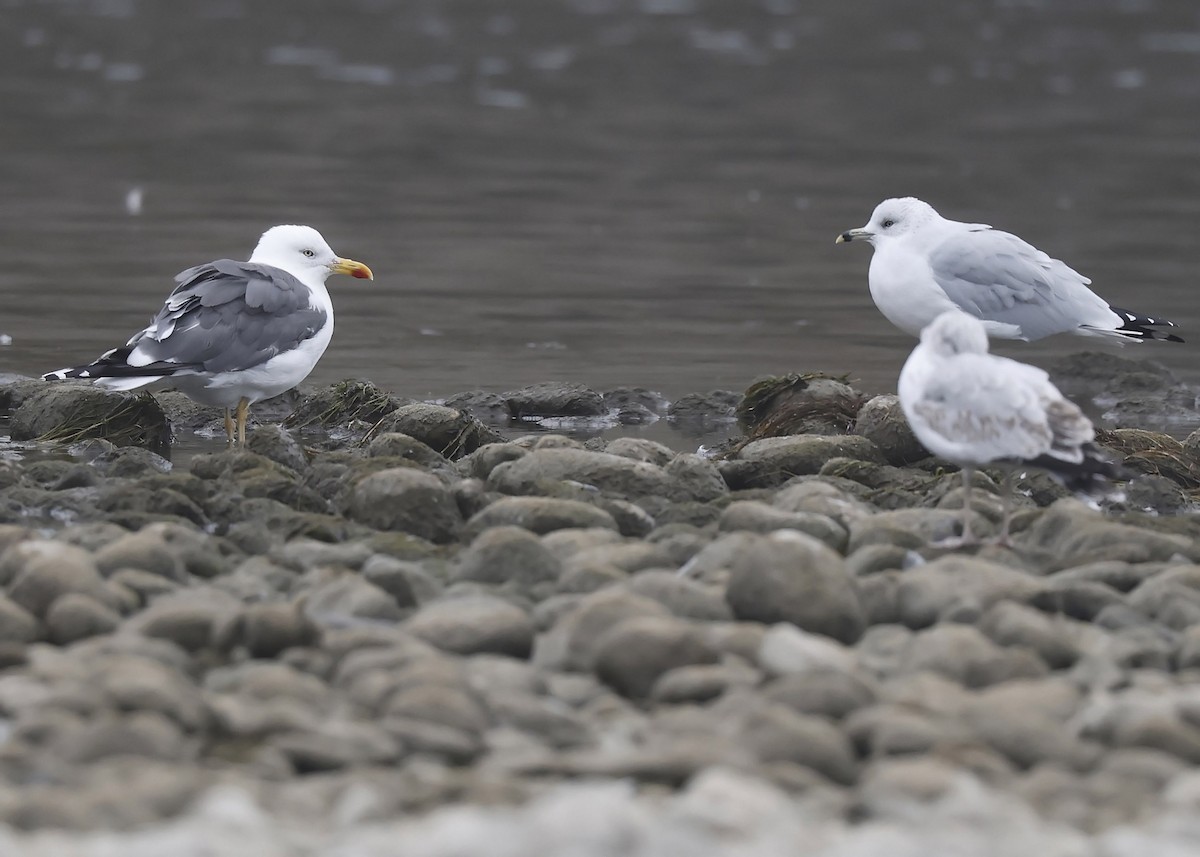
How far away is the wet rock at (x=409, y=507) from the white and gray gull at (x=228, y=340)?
1.52 m

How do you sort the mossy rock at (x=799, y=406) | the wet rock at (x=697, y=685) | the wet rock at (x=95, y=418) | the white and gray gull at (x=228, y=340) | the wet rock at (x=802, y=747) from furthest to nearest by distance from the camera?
1. the mossy rock at (x=799, y=406)
2. the wet rock at (x=95, y=418)
3. the white and gray gull at (x=228, y=340)
4. the wet rock at (x=697, y=685)
5. the wet rock at (x=802, y=747)

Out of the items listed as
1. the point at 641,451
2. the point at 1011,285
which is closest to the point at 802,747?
the point at 641,451

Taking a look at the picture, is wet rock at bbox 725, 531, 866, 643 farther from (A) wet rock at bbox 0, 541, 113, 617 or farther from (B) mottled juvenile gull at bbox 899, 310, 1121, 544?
(A) wet rock at bbox 0, 541, 113, 617

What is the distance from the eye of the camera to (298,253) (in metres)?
9.38

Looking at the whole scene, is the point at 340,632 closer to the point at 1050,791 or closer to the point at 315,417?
the point at 1050,791

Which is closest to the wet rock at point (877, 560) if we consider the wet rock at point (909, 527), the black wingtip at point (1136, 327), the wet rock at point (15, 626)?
the wet rock at point (909, 527)

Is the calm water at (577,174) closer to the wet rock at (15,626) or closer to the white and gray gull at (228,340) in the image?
the white and gray gull at (228,340)

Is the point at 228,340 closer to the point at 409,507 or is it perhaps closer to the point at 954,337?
the point at 409,507

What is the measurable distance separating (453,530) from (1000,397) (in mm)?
2098

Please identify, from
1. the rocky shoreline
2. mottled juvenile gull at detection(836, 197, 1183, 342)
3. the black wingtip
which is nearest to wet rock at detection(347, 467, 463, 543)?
the rocky shoreline

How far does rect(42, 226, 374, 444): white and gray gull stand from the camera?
27.6 ft

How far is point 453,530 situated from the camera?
23.7 ft

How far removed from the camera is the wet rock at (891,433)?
28.9 feet

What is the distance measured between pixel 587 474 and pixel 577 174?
14128mm
